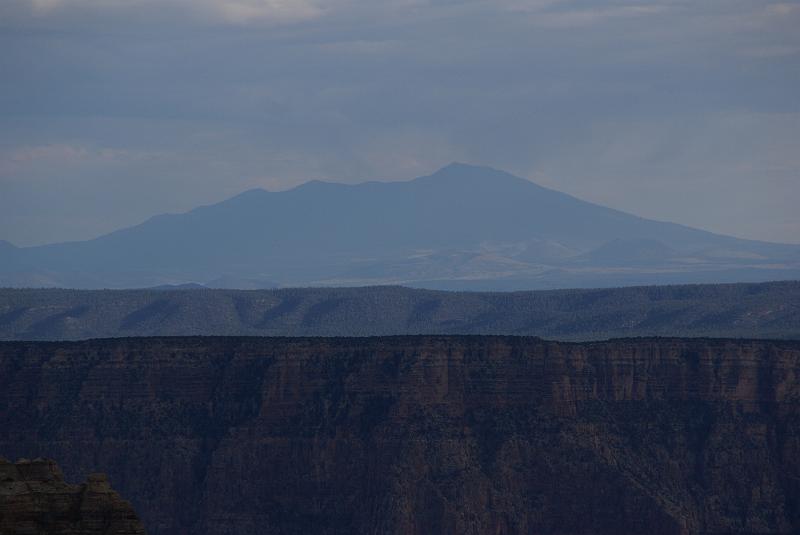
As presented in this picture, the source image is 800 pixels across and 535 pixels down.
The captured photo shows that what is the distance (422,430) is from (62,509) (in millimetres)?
67409

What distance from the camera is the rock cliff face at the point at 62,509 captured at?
218ft

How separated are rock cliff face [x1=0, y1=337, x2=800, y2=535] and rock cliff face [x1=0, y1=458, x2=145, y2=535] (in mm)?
61258

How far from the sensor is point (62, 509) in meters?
68.2

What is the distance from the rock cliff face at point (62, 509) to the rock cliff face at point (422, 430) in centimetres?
6126

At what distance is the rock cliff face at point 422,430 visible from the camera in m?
132

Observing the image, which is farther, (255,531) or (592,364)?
(592,364)

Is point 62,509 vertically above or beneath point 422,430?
beneath

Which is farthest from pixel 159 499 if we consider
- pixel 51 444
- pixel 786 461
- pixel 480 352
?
pixel 786 461

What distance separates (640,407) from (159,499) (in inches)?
1046

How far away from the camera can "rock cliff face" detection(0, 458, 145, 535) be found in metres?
66.5

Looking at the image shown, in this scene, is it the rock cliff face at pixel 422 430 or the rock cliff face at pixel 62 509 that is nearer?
the rock cliff face at pixel 62 509

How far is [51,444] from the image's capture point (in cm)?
13662

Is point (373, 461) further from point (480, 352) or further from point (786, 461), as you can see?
point (786, 461)

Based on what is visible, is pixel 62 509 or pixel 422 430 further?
pixel 422 430
